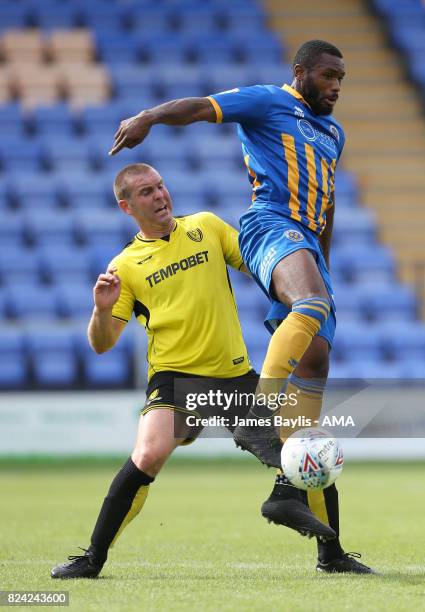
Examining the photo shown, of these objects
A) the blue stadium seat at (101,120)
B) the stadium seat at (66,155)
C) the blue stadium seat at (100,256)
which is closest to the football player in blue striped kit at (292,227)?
the blue stadium seat at (100,256)

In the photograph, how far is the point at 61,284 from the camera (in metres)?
14.5

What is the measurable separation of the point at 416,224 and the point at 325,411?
1196 centimetres

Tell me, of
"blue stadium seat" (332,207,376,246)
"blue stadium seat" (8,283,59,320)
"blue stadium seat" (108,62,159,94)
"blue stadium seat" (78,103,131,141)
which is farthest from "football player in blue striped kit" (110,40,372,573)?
"blue stadium seat" (108,62,159,94)

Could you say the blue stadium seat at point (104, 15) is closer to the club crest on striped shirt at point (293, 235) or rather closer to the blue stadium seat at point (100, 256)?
the blue stadium seat at point (100, 256)

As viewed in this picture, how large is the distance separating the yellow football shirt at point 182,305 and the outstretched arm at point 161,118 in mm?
789

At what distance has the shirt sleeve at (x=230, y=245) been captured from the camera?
5359mm

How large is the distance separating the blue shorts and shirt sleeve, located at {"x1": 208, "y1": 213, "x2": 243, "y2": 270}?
22 centimetres

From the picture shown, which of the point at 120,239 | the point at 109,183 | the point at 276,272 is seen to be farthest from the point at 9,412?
the point at 276,272

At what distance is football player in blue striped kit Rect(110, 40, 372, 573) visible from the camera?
4637 mm

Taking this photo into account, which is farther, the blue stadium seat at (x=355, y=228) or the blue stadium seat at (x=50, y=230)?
the blue stadium seat at (x=355, y=228)

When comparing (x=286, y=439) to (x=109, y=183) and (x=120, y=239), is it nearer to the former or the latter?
(x=120, y=239)

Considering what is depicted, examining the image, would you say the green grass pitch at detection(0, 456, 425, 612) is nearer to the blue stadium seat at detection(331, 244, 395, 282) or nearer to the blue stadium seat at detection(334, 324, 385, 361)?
the blue stadium seat at detection(334, 324, 385, 361)

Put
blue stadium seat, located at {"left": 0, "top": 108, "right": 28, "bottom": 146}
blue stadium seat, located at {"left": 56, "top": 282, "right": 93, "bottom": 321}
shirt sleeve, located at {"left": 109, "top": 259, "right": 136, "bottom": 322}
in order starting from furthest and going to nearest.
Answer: blue stadium seat, located at {"left": 0, "top": 108, "right": 28, "bottom": 146}, blue stadium seat, located at {"left": 56, "top": 282, "right": 93, "bottom": 321}, shirt sleeve, located at {"left": 109, "top": 259, "right": 136, "bottom": 322}

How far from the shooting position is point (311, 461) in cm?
453
